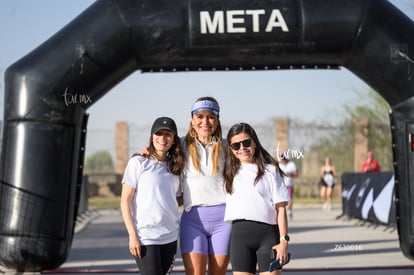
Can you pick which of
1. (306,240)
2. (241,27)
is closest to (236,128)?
(241,27)

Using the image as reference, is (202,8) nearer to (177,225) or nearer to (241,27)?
(241,27)

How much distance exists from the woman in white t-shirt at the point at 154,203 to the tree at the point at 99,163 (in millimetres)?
21886

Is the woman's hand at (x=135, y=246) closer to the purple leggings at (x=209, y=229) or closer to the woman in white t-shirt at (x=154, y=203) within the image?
the woman in white t-shirt at (x=154, y=203)

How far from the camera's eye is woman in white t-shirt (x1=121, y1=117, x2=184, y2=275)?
15.8 feet

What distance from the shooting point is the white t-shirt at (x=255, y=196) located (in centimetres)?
483

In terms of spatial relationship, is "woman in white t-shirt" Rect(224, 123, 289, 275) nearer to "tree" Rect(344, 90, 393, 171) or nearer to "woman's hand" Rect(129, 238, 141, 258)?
"woman's hand" Rect(129, 238, 141, 258)

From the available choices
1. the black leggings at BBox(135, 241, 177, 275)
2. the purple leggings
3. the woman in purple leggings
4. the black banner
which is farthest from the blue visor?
the black banner

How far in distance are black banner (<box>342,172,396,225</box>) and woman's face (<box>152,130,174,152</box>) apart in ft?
28.6

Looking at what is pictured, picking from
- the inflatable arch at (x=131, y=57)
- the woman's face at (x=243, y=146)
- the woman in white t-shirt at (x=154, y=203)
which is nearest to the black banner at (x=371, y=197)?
the inflatable arch at (x=131, y=57)

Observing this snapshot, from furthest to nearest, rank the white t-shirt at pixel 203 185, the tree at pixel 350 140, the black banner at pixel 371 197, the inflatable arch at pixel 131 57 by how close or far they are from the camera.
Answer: the tree at pixel 350 140 < the black banner at pixel 371 197 < the inflatable arch at pixel 131 57 < the white t-shirt at pixel 203 185

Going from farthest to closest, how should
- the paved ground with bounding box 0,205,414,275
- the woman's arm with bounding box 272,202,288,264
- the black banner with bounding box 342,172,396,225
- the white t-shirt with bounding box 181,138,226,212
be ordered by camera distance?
the black banner with bounding box 342,172,396,225
the paved ground with bounding box 0,205,414,275
the white t-shirt with bounding box 181,138,226,212
the woman's arm with bounding box 272,202,288,264

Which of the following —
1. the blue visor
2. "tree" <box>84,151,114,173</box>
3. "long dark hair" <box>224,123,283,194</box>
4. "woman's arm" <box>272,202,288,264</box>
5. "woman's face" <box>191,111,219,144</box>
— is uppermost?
"tree" <box>84,151,114,173</box>

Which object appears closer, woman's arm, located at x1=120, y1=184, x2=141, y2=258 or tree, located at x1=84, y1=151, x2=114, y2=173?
woman's arm, located at x1=120, y1=184, x2=141, y2=258

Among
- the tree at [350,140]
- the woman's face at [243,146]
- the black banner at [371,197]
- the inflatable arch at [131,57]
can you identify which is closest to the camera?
the woman's face at [243,146]
